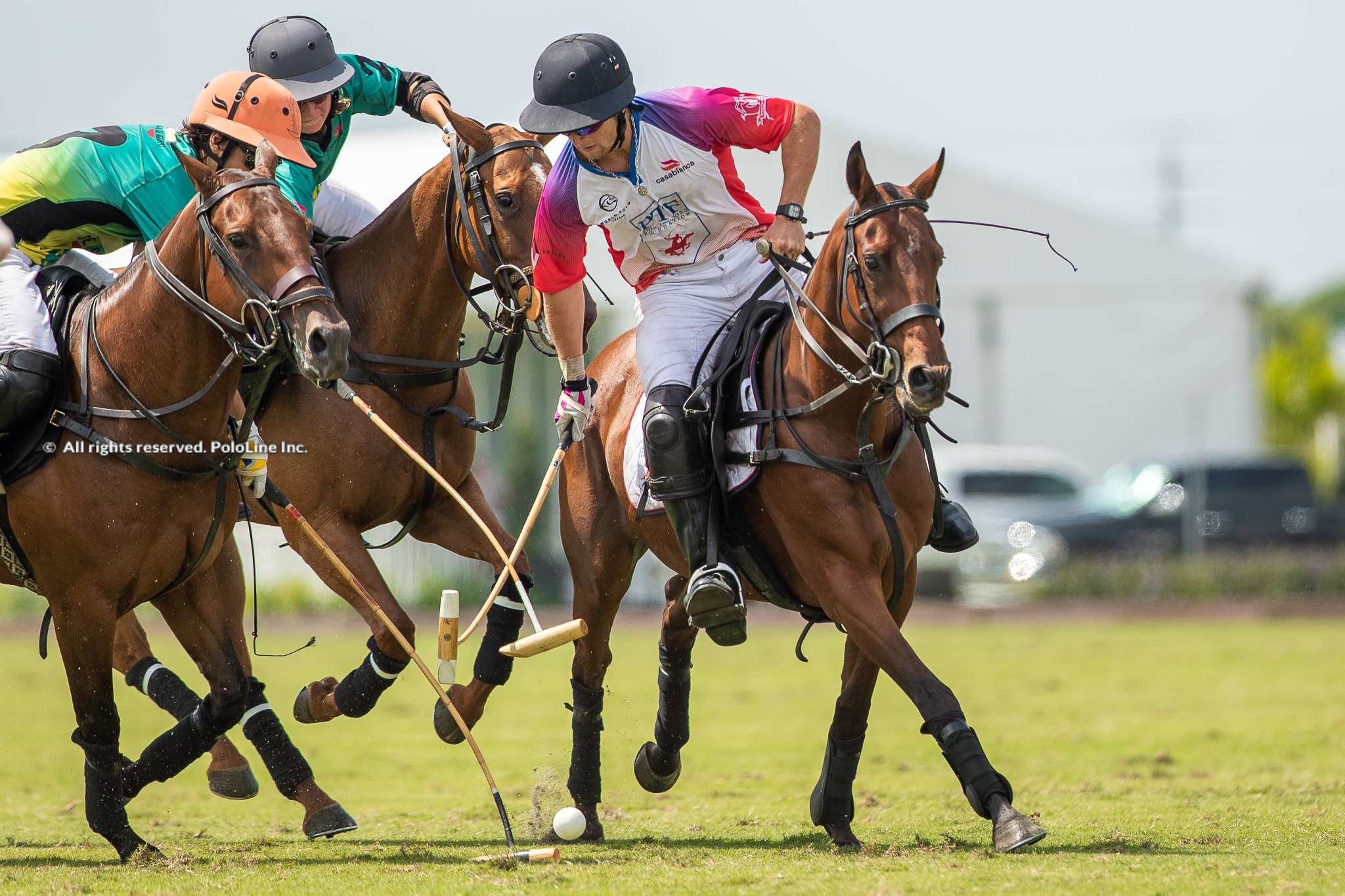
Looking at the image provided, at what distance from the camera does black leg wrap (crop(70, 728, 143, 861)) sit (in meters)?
6.25

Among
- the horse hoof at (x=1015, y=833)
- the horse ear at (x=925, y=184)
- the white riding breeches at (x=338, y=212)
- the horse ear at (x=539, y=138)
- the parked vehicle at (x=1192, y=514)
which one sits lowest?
the parked vehicle at (x=1192, y=514)

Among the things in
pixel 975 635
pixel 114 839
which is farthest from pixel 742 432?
pixel 975 635

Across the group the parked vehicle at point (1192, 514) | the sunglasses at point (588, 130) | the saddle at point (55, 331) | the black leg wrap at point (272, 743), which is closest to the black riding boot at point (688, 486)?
the sunglasses at point (588, 130)

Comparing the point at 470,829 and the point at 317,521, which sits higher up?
the point at 317,521

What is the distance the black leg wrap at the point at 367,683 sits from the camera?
6.86 metres

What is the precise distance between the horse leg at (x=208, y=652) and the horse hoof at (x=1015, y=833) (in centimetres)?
285

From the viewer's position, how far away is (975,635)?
17.9 metres

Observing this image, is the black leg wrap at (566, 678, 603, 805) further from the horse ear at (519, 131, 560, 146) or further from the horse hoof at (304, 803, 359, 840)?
the horse ear at (519, 131, 560, 146)

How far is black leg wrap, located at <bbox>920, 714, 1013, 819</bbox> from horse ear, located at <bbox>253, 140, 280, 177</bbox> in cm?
289

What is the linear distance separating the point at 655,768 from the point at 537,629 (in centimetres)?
152

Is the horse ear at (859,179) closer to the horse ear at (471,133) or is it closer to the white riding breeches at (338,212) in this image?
the horse ear at (471,133)

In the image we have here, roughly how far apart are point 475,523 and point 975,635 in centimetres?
1168

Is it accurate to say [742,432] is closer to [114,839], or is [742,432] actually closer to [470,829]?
[470,829]

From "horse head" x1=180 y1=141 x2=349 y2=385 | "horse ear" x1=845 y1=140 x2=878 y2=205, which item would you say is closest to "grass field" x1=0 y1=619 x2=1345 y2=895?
"horse head" x1=180 y1=141 x2=349 y2=385
